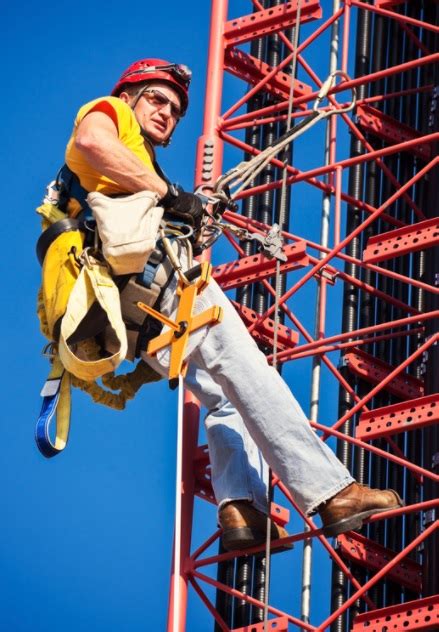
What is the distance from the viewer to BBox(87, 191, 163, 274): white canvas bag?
14016mm

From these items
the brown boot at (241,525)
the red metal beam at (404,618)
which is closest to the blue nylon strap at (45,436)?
the brown boot at (241,525)

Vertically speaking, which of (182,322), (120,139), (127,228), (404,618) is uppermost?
(120,139)

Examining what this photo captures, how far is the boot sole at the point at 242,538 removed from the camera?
14.4 metres

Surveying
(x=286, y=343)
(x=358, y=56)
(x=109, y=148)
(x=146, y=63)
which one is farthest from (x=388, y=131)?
(x=109, y=148)

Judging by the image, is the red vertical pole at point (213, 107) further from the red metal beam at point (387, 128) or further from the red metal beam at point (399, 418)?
the red metal beam at point (399, 418)

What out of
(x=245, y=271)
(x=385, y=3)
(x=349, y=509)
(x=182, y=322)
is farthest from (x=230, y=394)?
(x=385, y=3)

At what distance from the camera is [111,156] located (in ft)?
46.3

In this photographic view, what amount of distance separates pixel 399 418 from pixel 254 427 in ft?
7.77

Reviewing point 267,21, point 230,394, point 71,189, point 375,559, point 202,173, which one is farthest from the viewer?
point 267,21

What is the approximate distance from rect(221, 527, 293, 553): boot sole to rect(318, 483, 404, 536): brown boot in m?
0.63

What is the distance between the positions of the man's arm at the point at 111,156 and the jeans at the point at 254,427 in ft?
2.39

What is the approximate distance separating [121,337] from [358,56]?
21.7ft

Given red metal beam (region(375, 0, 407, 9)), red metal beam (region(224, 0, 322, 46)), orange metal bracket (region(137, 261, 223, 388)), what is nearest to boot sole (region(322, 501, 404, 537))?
orange metal bracket (region(137, 261, 223, 388))

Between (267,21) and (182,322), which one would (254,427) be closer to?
→ (182,322)
